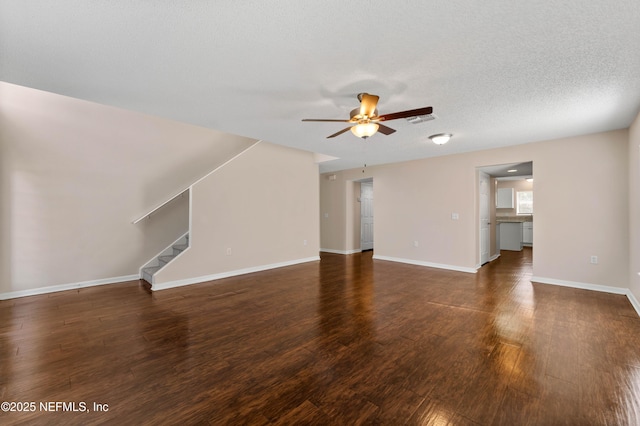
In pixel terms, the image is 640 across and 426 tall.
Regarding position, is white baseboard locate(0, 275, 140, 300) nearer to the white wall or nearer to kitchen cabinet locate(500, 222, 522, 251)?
the white wall

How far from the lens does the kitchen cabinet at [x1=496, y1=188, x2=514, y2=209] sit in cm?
907

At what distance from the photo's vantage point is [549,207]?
4.52m

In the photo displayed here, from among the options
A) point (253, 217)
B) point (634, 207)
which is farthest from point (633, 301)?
point (253, 217)

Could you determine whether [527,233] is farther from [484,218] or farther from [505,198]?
[484,218]

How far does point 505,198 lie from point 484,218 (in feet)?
13.6

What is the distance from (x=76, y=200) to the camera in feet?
14.1

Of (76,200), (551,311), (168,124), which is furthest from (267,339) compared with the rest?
(168,124)

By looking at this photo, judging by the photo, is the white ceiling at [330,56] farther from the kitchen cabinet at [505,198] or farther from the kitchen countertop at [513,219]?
the kitchen cabinet at [505,198]

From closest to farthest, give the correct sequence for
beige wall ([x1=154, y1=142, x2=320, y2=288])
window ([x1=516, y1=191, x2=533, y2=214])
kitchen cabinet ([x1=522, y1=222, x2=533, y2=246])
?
beige wall ([x1=154, y1=142, x2=320, y2=288]), kitchen cabinet ([x1=522, y1=222, x2=533, y2=246]), window ([x1=516, y1=191, x2=533, y2=214])

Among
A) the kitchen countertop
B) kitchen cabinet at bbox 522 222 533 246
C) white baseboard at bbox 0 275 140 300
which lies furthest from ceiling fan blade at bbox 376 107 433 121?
kitchen cabinet at bbox 522 222 533 246

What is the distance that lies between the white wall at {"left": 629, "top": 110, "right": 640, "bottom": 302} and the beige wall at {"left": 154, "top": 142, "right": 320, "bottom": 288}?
17.7ft

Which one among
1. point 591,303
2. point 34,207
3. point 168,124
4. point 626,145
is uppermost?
point 168,124

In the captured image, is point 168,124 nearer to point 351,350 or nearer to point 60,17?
point 60,17

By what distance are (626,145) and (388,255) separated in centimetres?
455
